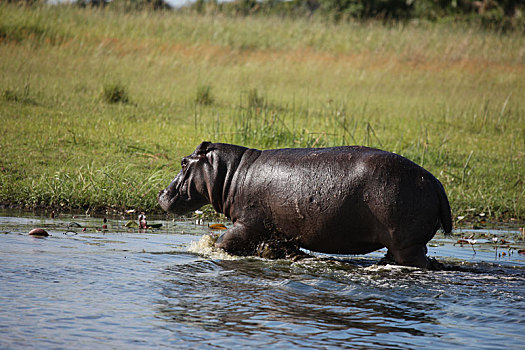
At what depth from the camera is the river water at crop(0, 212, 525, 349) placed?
3.23 metres

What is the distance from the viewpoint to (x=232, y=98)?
12930mm

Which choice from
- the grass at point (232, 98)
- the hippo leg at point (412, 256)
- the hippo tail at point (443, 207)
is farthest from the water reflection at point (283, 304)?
the grass at point (232, 98)

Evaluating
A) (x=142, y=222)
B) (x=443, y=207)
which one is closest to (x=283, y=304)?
(x=443, y=207)

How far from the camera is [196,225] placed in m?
6.69

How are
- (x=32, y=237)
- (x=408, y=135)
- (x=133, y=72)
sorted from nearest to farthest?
(x=32, y=237) → (x=408, y=135) → (x=133, y=72)

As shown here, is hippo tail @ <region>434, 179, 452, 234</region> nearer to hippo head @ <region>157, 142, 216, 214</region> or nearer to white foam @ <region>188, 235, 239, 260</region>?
white foam @ <region>188, 235, 239, 260</region>

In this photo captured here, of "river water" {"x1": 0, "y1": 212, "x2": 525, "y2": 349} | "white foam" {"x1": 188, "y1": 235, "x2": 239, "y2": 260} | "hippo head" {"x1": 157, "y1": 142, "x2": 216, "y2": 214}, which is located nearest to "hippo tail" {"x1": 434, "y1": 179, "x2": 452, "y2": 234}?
"river water" {"x1": 0, "y1": 212, "x2": 525, "y2": 349}

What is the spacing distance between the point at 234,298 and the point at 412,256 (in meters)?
1.37

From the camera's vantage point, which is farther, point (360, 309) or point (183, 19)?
point (183, 19)

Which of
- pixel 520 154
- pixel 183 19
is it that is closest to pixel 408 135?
pixel 520 154

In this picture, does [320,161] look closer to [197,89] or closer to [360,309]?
[360,309]

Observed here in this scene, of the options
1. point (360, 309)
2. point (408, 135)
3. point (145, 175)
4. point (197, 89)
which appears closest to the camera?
point (360, 309)

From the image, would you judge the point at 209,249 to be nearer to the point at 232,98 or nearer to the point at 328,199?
the point at 328,199

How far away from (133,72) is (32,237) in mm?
8663
